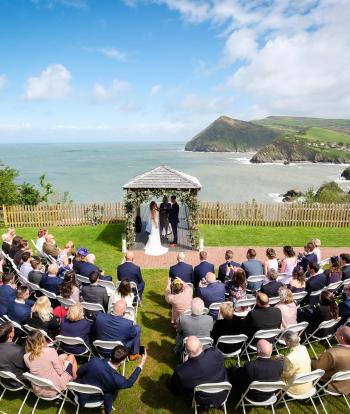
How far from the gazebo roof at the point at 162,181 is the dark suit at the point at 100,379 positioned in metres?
9.57

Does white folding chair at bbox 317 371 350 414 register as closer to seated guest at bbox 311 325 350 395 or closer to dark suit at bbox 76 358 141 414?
seated guest at bbox 311 325 350 395

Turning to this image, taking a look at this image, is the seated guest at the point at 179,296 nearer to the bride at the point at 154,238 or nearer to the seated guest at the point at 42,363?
the seated guest at the point at 42,363

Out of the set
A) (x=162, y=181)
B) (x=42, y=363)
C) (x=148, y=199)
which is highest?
(x=162, y=181)

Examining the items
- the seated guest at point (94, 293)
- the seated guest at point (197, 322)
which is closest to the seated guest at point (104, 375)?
the seated guest at point (197, 322)

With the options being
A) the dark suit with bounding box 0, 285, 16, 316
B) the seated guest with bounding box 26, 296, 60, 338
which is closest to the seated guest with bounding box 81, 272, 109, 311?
the seated guest with bounding box 26, 296, 60, 338

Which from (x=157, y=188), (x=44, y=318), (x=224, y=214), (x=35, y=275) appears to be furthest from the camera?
(x=224, y=214)

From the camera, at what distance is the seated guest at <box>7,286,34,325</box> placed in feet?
21.2

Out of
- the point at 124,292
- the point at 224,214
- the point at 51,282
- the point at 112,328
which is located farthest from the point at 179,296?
the point at 224,214

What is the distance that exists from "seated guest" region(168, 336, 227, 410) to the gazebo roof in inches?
377

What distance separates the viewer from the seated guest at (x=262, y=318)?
5969 mm

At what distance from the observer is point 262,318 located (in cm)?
597

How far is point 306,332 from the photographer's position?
23.1ft

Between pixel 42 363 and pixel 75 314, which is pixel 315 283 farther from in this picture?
pixel 42 363

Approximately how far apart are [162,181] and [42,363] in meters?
9.89
